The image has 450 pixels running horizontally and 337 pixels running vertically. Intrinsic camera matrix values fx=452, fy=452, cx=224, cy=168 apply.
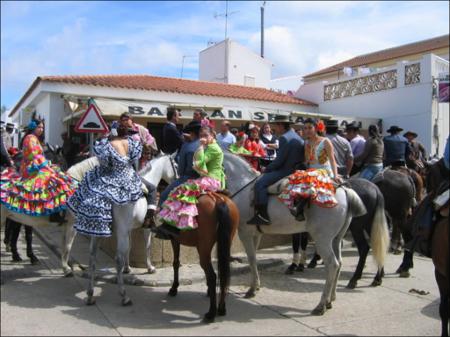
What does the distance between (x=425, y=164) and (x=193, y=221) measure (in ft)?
23.5

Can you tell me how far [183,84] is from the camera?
19.9 meters

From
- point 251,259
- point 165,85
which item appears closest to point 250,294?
point 251,259

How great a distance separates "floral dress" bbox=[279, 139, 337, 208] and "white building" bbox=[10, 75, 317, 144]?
8513 mm

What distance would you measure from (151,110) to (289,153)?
8.72 metres

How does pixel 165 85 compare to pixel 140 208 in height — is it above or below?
above

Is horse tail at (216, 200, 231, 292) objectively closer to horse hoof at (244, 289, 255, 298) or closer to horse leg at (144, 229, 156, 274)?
horse hoof at (244, 289, 255, 298)

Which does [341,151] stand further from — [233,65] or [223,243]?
[233,65]

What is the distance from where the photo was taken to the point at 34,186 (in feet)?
21.3

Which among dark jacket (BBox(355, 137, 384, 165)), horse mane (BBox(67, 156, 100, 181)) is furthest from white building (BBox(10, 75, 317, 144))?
dark jacket (BBox(355, 137, 384, 165))

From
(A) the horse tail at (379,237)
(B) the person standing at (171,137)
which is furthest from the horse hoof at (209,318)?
(B) the person standing at (171,137)

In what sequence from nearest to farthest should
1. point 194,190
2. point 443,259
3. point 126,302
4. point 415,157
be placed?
point 443,259 → point 194,190 → point 126,302 → point 415,157

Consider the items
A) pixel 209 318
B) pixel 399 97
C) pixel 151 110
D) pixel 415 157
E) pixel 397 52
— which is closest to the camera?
pixel 209 318

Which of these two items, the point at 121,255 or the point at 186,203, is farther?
the point at 121,255

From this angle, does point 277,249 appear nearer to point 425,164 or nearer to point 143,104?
point 425,164
